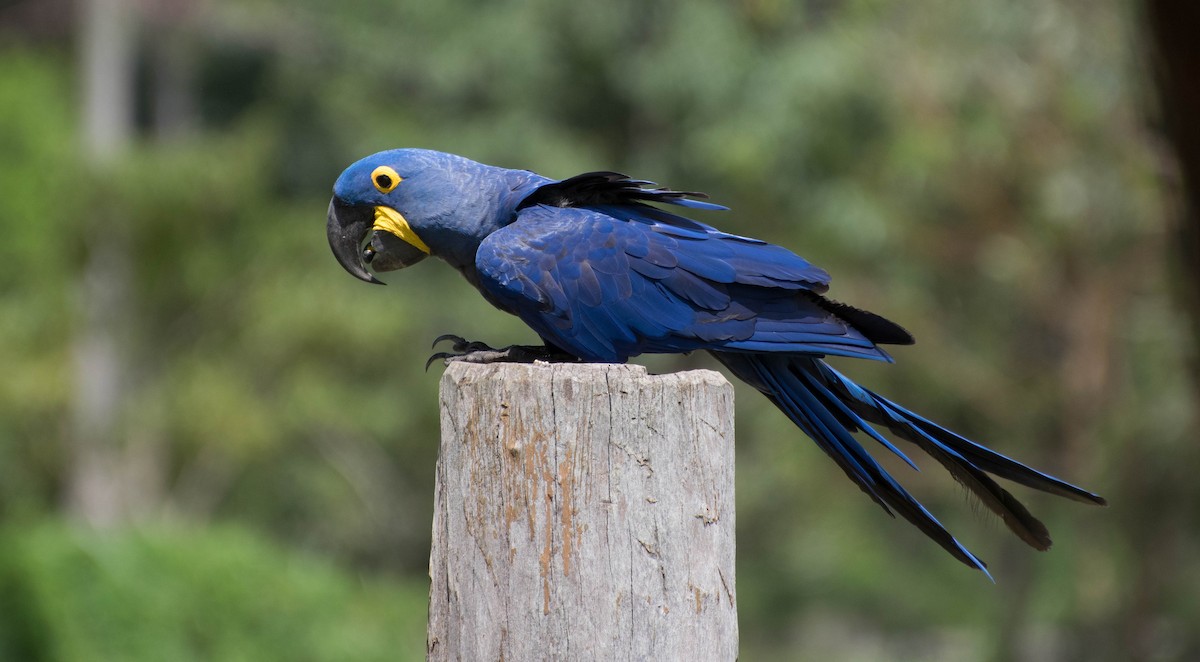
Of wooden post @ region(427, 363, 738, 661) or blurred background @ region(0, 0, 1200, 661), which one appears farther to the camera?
blurred background @ region(0, 0, 1200, 661)

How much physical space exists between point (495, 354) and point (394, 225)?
0.57 metres

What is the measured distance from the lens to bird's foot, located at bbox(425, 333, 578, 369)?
8.36 feet

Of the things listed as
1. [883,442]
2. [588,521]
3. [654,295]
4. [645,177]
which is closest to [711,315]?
[654,295]

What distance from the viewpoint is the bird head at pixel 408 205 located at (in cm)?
293

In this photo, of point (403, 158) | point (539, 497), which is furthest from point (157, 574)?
point (539, 497)

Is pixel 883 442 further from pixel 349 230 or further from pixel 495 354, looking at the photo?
pixel 349 230

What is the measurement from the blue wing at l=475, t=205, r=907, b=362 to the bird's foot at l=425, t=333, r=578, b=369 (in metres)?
0.08

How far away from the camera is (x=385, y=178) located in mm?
2963

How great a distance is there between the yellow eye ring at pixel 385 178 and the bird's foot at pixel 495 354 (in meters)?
0.43

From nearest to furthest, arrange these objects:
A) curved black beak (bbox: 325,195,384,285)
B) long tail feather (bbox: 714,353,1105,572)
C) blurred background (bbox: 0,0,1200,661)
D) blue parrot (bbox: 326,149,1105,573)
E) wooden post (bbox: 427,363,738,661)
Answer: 1. wooden post (bbox: 427,363,738,661)
2. long tail feather (bbox: 714,353,1105,572)
3. blue parrot (bbox: 326,149,1105,573)
4. curved black beak (bbox: 325,195,384,285)
5. blurred background (bbox: 0,0,1200,661)

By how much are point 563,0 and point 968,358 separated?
490cm

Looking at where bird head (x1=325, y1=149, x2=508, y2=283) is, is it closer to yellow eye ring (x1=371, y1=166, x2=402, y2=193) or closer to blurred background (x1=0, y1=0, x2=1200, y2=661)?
yellow eye ring (x1=371, y1=166, x2=402, y2=193)

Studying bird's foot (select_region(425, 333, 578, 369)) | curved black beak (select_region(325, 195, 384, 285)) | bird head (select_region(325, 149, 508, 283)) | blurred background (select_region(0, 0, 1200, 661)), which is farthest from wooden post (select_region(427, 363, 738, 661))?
blurred background (select_region(0, 0, 1200, 661))

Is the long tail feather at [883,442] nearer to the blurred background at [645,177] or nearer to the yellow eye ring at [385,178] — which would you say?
the yellow eye ring at [385,178]
